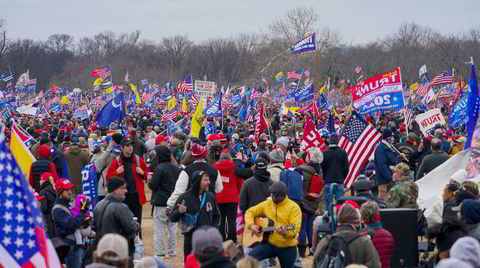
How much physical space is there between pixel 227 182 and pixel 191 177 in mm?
1564

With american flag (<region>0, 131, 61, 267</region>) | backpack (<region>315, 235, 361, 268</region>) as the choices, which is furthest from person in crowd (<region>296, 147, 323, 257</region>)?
american flag (<region>0, 131, 61, 267</region>)

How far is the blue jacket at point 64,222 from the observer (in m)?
9.64

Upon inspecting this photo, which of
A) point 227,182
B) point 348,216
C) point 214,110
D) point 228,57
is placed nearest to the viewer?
point 348,216

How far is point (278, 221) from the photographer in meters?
9.41

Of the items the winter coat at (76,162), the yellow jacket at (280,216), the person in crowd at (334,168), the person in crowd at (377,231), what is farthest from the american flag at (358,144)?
the person in crowd at (377,231)

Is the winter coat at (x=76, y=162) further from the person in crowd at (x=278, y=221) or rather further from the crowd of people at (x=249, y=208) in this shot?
the person in crowd at (x=278, y=221)

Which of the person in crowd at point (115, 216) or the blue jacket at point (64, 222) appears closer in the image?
the person in crowd at point (115, 216)

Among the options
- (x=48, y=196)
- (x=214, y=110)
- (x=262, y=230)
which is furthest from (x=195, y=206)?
(x=214, y=110)

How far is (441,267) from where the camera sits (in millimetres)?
6273

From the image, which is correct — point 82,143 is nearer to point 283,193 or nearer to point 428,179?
point 428,179

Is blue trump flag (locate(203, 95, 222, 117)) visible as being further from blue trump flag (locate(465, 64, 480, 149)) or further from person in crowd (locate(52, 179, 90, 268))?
person in crowd (locate(52, 179, 90, 268))

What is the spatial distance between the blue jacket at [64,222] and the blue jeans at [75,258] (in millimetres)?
191

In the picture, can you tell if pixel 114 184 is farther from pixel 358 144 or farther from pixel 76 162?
pixel 358 144

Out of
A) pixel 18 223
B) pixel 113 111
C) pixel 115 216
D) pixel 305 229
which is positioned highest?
pixel 113 111
